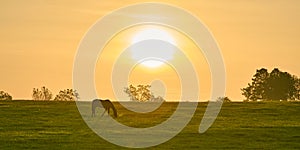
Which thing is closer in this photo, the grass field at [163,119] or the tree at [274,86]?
the grass field at [163,119]

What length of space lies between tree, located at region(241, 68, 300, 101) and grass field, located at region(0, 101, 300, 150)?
70450 mm

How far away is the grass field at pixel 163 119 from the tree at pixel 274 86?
70450 mm

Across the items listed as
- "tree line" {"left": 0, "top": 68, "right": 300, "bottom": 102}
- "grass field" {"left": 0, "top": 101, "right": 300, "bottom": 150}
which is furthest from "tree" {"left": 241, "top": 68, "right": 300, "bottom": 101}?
"grass field" {"left": 0, "top": 101, "right": 300, "bottom": 150}

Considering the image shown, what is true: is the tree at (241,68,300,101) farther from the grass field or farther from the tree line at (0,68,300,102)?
the grass field

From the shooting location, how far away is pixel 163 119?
55.7 metres

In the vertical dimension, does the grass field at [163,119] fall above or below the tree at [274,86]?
below

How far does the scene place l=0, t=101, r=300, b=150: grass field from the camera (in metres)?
41.7

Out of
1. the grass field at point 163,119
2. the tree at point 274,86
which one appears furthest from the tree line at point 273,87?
the grass field at point 163,119

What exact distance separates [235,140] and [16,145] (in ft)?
41.9

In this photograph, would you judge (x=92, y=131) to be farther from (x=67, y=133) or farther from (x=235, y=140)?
(x=235, y=140)

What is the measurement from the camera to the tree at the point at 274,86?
13838cm

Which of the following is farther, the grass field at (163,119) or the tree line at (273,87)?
the tree line at (273,87)

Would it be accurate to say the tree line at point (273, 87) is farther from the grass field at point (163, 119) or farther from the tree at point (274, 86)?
the grass field at point (163, 119)

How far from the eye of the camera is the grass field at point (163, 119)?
41.7 m
